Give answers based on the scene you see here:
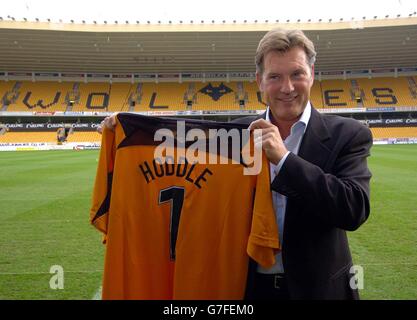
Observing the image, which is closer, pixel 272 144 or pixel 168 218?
pixel 272 144

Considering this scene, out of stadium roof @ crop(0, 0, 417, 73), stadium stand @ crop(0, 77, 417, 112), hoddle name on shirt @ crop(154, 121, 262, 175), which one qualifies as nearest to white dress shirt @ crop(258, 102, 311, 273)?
hoddle name on shirt @ crop(154, 121, 262, 175)

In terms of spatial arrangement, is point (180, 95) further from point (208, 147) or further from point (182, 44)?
point (208, 147)

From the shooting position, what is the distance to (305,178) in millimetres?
1455

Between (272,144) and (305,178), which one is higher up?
(272,144)

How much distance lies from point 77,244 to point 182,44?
2704 centimetres

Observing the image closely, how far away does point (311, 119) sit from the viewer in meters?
1.75

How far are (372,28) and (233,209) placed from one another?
29.4 metres

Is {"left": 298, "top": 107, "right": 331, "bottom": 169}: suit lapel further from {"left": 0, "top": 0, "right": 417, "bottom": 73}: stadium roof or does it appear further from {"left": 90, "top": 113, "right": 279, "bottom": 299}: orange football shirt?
{"left": 0, "top": 0, "right": 417, "bottom": 73}: stadium roof

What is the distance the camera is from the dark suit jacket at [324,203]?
1.46 metres

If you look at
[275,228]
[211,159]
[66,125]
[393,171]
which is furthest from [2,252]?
[66,125]

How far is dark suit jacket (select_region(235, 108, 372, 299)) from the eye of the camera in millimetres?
1461

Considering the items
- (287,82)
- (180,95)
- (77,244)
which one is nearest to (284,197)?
(287,82)

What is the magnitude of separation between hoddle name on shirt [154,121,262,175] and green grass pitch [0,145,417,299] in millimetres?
1851
